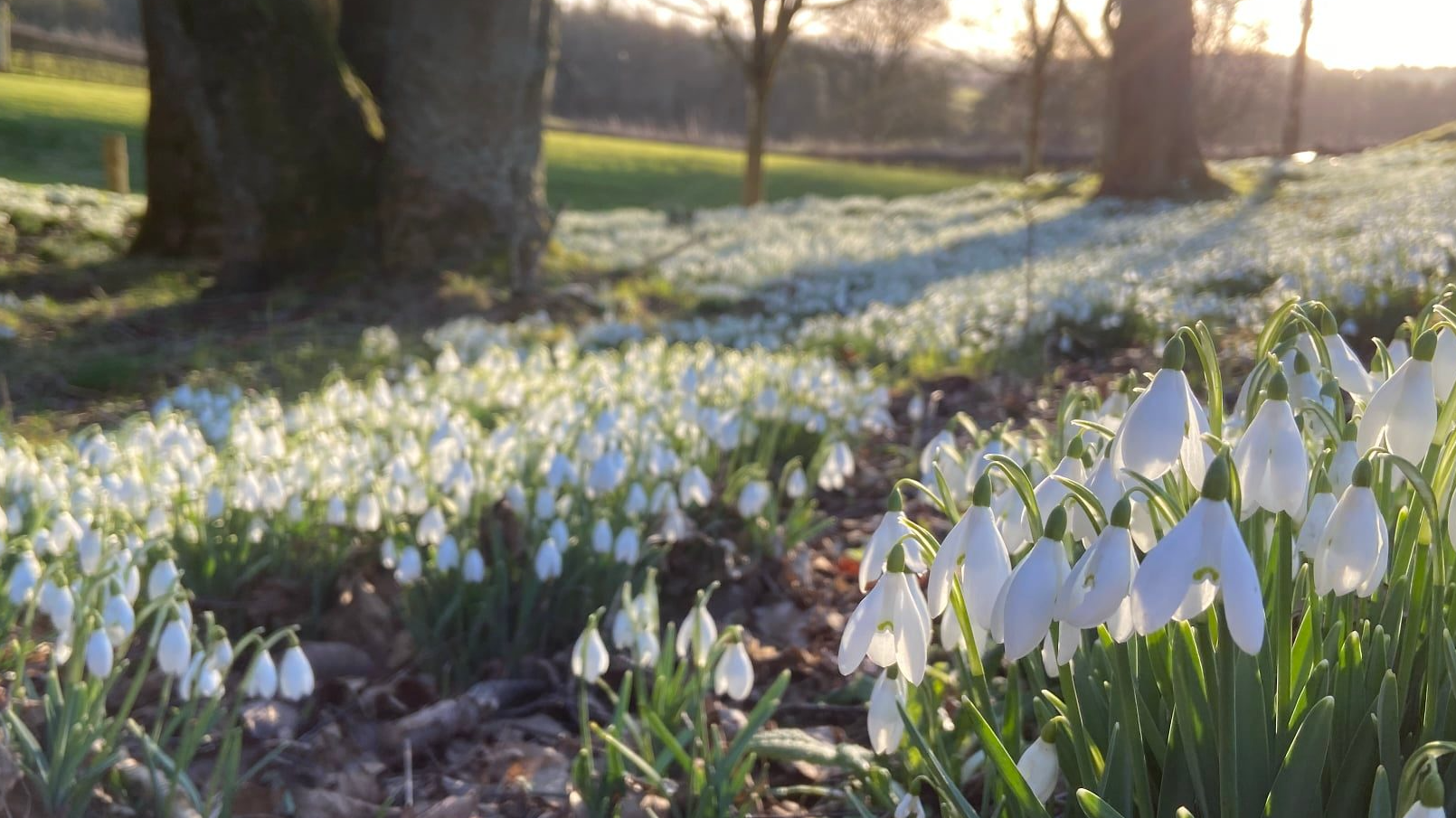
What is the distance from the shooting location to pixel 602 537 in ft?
8.30

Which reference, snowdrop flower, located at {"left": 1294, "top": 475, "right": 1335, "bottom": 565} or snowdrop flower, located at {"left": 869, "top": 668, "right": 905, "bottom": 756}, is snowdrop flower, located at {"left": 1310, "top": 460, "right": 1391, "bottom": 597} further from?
snowdrop flower, located at {"left": 869, "top": 668, "right": 905, "bottom": 756}

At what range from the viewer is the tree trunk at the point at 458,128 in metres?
8.62

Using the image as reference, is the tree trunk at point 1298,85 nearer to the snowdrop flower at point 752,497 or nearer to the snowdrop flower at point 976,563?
the snowdrop flower at point 752,497

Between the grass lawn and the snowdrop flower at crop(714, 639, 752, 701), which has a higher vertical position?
the grass lawn

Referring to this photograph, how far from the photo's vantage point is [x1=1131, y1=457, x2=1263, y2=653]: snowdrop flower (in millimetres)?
890

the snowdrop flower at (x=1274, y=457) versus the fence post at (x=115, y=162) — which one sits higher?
the fence post at (x=115, y=162)

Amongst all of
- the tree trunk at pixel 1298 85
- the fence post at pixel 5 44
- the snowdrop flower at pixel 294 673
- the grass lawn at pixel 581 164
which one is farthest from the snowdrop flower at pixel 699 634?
the fence post at pixel 5 44

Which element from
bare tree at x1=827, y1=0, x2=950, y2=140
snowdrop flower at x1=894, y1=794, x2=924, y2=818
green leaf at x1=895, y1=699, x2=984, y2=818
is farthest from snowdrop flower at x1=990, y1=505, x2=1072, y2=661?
bare tree at x1=827, y1=0, x2=950, y2=140

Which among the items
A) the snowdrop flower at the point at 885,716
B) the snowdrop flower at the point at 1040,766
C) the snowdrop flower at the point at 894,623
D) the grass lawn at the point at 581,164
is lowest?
the snowdrop flower at the point at 885,716

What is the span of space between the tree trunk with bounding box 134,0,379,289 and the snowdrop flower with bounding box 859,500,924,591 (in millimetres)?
8089

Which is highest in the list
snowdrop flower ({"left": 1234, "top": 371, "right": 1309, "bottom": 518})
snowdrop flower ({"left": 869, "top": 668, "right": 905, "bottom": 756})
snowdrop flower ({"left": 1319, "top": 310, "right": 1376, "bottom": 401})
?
snowdrop flower ({"left": 1319, "top": 310, "right": 1376, "bottom": 401})

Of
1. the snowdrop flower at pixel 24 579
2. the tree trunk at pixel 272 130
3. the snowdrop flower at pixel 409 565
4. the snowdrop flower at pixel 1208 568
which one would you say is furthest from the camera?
the tree trunk at pixel 272 130

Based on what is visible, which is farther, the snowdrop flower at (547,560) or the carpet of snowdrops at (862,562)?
the snowdrop flower at (547,560)

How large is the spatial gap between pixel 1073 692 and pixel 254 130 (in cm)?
868
